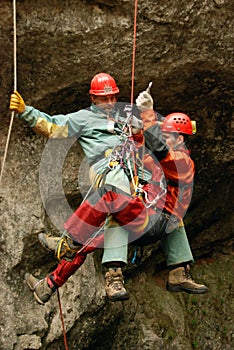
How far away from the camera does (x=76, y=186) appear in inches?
304

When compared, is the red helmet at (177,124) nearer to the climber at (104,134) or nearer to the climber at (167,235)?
the climber at (167,235)

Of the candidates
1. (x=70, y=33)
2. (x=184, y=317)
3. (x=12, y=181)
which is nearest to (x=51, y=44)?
(x=70, y=33)

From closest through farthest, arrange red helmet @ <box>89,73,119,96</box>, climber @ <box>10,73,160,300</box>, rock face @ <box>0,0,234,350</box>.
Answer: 1. climber @ <box>10,73,160,300</box>
2. red helmet @ <box>89,73,119,96</box>
3. rock face @ <box>0,0,234,350</box>

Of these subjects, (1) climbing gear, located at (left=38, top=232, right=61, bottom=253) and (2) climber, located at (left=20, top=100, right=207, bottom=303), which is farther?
(1) climbing gear, located at (left=38, top=232, right=61, bottom=253)

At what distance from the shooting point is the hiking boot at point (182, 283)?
20.6 ft

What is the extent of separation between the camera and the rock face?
6844mm

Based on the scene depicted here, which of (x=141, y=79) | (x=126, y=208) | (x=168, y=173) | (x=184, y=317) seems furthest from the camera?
(x=184, y=317)

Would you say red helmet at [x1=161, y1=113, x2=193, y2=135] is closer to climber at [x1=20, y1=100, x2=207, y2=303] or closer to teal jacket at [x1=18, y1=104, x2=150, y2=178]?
climber at [x1=20, y1=100, x2=207, y2=303]

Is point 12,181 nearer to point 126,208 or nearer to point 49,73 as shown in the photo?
point 49,73

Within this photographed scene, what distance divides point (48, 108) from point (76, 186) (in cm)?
87

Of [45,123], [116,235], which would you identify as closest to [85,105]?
[45,123]

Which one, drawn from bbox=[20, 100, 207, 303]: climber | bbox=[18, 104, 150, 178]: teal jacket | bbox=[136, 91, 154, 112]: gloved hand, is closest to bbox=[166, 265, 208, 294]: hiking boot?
bbox=[20, 100, 207, 303]: climber

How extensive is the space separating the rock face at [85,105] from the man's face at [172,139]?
4.12 feet

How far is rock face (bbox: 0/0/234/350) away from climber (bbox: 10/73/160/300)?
2.86ft
